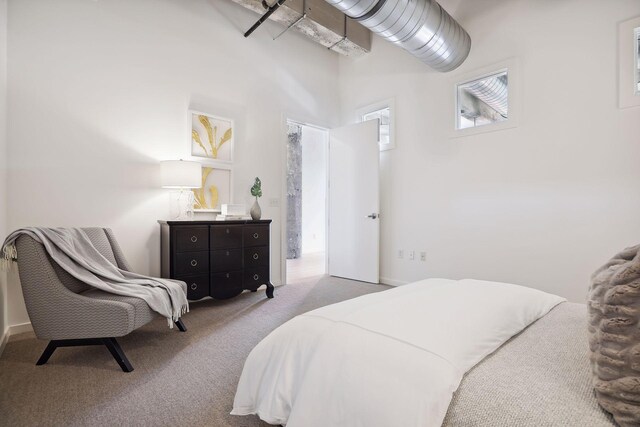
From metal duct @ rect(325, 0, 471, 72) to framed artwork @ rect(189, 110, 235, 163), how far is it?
1819mm

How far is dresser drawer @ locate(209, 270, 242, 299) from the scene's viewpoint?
3.12 m

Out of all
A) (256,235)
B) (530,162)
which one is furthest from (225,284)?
(530,162)

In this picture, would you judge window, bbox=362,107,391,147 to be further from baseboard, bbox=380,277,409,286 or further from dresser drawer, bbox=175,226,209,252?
dresser drawer, bbox=175,226,209,252

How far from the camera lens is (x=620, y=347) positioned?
2.29ft

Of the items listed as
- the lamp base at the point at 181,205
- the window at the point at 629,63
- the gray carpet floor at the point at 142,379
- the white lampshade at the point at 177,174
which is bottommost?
the gray carpet floor at the point at 142,379

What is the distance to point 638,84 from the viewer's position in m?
2.52

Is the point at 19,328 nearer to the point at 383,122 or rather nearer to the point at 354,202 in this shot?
the point at 354,202

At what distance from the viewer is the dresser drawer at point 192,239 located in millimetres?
2914

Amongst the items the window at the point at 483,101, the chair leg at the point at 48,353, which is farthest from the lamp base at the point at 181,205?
the window at the point at 483,101

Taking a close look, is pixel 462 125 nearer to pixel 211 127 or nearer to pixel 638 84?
pixel 638 84

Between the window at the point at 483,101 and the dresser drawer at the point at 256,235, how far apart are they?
2.42m

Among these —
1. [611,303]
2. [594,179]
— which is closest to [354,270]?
[594,179]

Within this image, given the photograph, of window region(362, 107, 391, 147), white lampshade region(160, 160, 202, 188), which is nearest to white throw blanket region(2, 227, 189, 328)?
white lampshade region(160, 160, 202, 188)

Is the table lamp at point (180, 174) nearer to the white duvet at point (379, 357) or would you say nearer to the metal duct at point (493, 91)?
the white duvet at point (379, 357)
